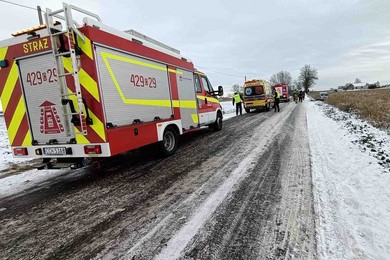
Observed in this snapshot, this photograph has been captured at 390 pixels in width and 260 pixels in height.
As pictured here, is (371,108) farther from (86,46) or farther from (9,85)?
(9,85)

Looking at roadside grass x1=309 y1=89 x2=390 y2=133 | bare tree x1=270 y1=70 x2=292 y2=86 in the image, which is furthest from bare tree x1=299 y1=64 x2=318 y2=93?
roadside grass x1=309 y1=89 x2=390 y2=133

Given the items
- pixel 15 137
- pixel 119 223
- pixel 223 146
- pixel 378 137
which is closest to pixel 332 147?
pixel 378 137

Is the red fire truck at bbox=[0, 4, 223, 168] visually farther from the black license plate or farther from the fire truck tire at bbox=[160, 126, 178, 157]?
the fire truck tire at bbox=[160, 126, 178, 157]

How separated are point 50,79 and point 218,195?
12.6ft

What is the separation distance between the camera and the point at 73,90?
4.57 meters

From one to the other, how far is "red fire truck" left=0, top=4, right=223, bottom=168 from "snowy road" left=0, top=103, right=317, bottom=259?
765mm

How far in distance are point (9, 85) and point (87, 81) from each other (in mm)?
1930

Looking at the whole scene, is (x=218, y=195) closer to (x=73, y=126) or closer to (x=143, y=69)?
(x=73, y=126)

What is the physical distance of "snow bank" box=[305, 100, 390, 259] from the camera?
2.56 m

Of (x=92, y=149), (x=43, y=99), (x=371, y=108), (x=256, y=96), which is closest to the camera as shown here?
(x=92, y=149)

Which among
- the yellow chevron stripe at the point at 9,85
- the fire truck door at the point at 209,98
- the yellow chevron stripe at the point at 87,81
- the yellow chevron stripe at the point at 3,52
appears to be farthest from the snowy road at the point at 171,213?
the fire truck door at the point at 209,98

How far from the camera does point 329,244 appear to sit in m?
2.61

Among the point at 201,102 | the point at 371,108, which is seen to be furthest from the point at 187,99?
the point at 371,108

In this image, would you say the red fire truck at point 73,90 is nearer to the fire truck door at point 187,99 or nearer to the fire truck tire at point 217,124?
the fire truck door at point 187,99
